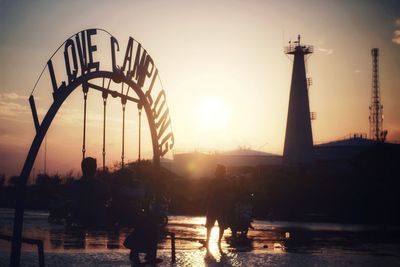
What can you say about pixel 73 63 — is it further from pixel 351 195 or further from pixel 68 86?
pixel 351 195

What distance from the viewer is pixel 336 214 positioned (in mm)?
45875

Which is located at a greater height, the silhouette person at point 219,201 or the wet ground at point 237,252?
the silhouette person at point 219,201

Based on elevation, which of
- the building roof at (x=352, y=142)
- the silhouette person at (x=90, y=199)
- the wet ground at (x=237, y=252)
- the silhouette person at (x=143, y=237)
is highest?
the building roof at (x=352, y=142)

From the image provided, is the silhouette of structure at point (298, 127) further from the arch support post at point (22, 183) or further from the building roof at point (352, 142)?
the arch support post at point (22, 183)

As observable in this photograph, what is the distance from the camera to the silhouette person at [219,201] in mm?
18125

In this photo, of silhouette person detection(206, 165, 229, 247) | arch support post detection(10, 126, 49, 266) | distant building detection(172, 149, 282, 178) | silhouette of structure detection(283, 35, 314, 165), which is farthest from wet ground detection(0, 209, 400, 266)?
distant building detection(172, 149, 282, 178)

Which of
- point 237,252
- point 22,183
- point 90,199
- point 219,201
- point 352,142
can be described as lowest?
point 237,252

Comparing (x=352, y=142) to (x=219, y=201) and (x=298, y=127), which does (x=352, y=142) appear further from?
(x=219, y=201)

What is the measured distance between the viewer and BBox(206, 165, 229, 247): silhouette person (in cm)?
1812

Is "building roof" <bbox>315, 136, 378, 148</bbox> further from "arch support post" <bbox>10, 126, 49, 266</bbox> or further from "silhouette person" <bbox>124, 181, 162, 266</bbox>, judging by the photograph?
"arch support post" <bbox>10, 126, 49, 266</bbox>

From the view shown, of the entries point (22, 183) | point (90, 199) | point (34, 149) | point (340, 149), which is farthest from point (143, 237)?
point (340, 149)

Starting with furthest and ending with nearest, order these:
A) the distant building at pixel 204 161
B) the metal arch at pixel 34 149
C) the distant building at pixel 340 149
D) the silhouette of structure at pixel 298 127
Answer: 1. the distant building at pixel 204 161
2. the distant building at pixel 340 149
3. the silhouette of structure at pixel 298 127
4. the metal arch at pixel 34 149

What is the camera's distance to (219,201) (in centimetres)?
1828

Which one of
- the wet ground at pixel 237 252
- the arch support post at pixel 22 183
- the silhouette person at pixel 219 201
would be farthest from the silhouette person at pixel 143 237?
the silhouette person at pixel 219 201
